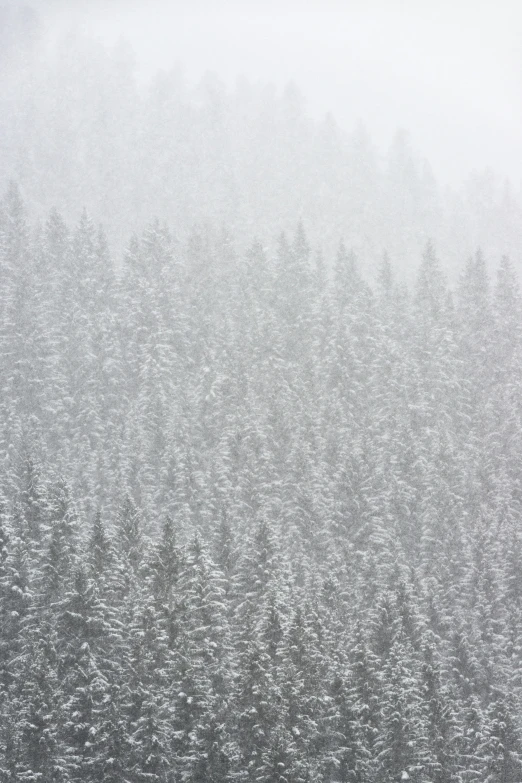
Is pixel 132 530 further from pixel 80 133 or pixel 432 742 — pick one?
pixel 80 133

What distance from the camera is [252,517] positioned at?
4659cm

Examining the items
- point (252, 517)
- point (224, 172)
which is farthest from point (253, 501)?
point (224, 172)

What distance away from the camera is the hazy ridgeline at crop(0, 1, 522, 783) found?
2866cm

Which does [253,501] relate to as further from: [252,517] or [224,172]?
[224,172]

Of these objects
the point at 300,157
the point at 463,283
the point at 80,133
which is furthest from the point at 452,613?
the point at 80,133

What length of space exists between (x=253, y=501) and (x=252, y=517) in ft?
3.21

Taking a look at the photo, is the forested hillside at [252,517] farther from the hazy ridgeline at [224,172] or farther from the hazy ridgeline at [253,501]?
the hazy ridgeline at [224,172]

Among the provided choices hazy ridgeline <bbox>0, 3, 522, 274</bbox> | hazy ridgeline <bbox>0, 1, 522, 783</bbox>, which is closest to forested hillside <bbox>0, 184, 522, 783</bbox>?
hazy ridgeline <bbox>0, 1, 522, 783</bbox>

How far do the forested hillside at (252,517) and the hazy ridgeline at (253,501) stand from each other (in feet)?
0.52

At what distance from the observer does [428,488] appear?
49.5 metres

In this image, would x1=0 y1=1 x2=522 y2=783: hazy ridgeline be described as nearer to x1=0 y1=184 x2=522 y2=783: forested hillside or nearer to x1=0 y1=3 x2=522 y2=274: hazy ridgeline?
x1=0 y1=184 x2=522 y2=783: forested hillside

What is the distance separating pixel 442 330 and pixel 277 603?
33915 millimetres

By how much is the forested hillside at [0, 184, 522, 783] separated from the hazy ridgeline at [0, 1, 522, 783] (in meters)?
0.16

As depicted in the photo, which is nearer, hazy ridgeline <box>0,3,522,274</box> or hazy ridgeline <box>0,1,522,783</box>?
hazy ridgeline <box>0,1,522,783</box>
